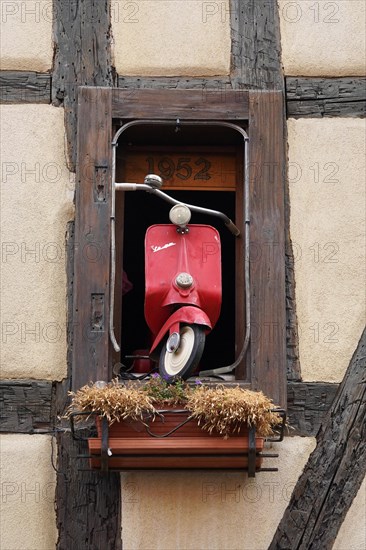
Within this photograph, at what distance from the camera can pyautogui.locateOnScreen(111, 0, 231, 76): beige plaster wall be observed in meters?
5.59

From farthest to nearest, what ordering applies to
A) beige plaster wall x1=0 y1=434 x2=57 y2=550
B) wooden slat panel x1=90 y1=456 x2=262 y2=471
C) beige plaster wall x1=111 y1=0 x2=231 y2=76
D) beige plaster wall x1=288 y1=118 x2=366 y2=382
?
beige plaster wall x1=111 y1=0 x2=231 y2=76, beige plaster wall x1=288 y1=118 x2=366 y2=382, beige plaster wall x1=0 y1=434 x2=57 y2=550, wooden slat panel x1=90 y1=456 x2=262 y2=471

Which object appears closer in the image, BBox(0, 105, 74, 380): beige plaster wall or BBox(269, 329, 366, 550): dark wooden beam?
BBox(269, 329, 366, 550): dark wooden beam

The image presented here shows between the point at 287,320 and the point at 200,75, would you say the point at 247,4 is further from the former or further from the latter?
the point at 287,320

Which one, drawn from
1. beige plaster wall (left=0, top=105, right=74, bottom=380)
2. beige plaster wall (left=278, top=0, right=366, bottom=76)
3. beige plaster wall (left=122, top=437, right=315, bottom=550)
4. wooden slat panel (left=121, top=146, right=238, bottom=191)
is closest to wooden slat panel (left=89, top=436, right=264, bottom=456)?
beige plaster wall (left=122, top=437, right=315, bottom=550)

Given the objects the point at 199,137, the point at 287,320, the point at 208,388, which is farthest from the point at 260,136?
the point at 208,388

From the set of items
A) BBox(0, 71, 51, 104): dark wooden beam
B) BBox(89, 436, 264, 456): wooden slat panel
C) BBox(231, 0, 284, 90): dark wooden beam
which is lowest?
BBox(89, 436, 264, 456): wooden slat panel

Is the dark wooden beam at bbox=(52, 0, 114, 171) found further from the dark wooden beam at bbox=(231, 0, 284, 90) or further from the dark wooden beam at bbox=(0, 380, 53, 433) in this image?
the dark wooden beam at bbox=(0, 380, 53, 433)

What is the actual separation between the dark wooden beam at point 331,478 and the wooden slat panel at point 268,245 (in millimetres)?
255

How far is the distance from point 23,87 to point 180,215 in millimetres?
Answer: 933

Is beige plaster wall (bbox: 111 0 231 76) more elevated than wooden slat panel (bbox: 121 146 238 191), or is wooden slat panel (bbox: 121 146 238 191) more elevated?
beige plaster wall (bbox: 111 0 231 76)

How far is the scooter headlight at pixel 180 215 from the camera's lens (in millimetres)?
5367

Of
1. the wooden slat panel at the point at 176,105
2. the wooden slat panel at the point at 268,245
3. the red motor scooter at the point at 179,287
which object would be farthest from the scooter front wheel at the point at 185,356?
the wooden slat panel at the point at 176,105

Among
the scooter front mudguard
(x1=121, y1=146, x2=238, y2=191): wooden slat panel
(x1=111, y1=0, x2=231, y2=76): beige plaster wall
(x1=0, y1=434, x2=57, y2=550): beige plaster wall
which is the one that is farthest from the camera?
(x1=121, y1=146, x2=238, y2=191): wooden slat panel

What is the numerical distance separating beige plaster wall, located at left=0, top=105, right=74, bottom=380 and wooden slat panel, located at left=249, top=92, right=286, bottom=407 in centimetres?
82
